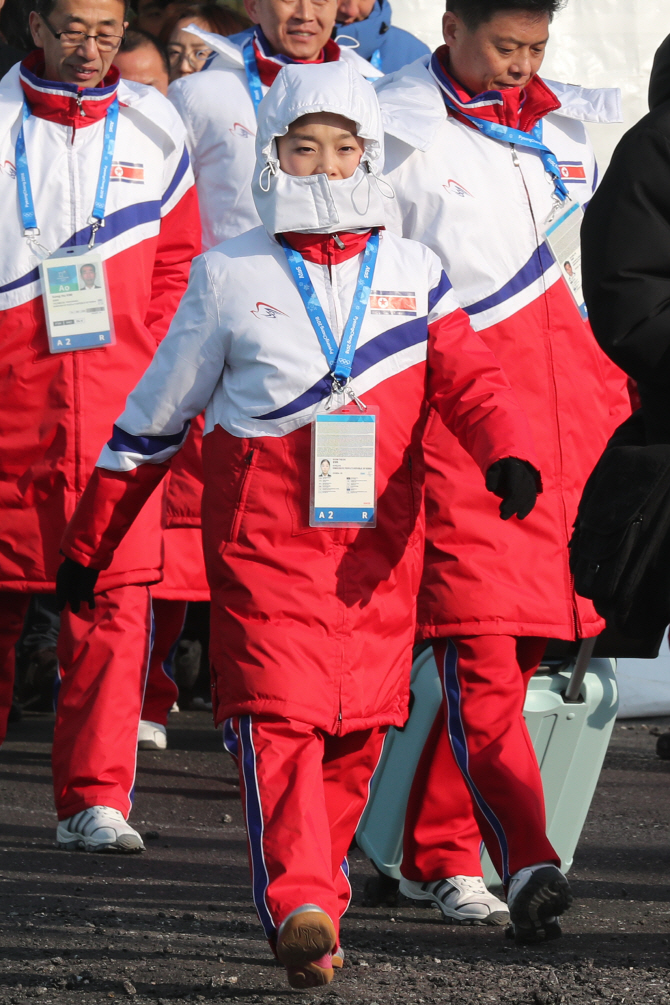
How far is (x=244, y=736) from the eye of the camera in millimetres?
3572

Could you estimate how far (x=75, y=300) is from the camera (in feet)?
16.5

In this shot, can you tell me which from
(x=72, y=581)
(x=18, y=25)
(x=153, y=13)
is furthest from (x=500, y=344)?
(x=153, y=13)

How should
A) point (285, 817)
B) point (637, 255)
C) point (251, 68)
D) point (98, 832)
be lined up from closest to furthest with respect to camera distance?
point (637, 255) < point (285, 817) < point (98, 832) < point (251, 68)

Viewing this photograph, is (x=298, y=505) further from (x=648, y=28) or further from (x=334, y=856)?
(x=648, y=28)

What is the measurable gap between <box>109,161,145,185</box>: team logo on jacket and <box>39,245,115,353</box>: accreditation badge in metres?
0.25

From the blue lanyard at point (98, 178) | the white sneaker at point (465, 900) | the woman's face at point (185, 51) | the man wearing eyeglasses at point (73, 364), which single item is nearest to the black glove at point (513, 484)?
the white sneaker at point (465, 900)

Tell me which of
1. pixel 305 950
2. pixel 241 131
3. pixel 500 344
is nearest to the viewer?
pixel 305 950

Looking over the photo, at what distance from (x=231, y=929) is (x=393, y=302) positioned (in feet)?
4.96

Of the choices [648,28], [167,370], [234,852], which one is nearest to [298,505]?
[167,370]

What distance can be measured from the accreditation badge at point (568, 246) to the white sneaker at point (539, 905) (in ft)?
5.01

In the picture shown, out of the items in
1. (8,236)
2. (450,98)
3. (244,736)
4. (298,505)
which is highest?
(450,98)

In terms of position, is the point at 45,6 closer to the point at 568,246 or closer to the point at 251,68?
the point at 251,68

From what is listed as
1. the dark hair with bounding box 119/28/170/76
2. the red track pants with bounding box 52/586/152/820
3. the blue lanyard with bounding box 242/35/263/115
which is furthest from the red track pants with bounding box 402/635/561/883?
the dark hair with bounding box 119/28/170/76

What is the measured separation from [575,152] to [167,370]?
59.0 inches
